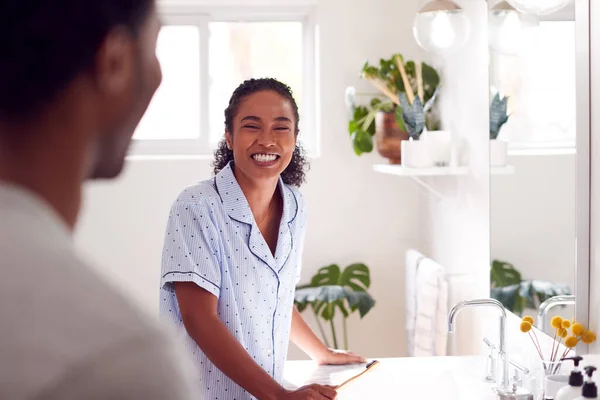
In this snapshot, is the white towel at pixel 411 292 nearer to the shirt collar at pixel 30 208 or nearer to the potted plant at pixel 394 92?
the potted plant at pixel 394 92

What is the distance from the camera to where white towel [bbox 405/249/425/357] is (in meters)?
2.82

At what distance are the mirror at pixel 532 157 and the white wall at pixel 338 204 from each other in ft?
3.40

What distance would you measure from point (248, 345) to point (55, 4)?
4.23 ft

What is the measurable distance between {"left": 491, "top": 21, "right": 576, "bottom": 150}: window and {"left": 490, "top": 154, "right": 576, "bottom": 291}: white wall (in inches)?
1.9

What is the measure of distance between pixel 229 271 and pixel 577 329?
2.23ft

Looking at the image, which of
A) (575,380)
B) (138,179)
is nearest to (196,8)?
(138,179)

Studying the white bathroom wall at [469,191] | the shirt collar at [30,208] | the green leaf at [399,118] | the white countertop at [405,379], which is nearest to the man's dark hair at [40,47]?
the shirt collar at [30,208]

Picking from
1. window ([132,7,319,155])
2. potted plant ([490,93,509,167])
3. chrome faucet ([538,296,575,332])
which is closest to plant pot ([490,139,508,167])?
potted plant ([490,93,509,167])

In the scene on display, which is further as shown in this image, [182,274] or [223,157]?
[223,157]

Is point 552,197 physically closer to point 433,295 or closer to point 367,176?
point 433,295

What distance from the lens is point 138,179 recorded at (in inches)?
124

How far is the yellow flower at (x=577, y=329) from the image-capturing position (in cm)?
149

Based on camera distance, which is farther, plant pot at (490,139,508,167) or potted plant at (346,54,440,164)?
potted plant at (346,54,440,164)

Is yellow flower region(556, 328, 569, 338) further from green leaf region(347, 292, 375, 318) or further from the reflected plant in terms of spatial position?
green leaf region(347, 292, 375, 318)
